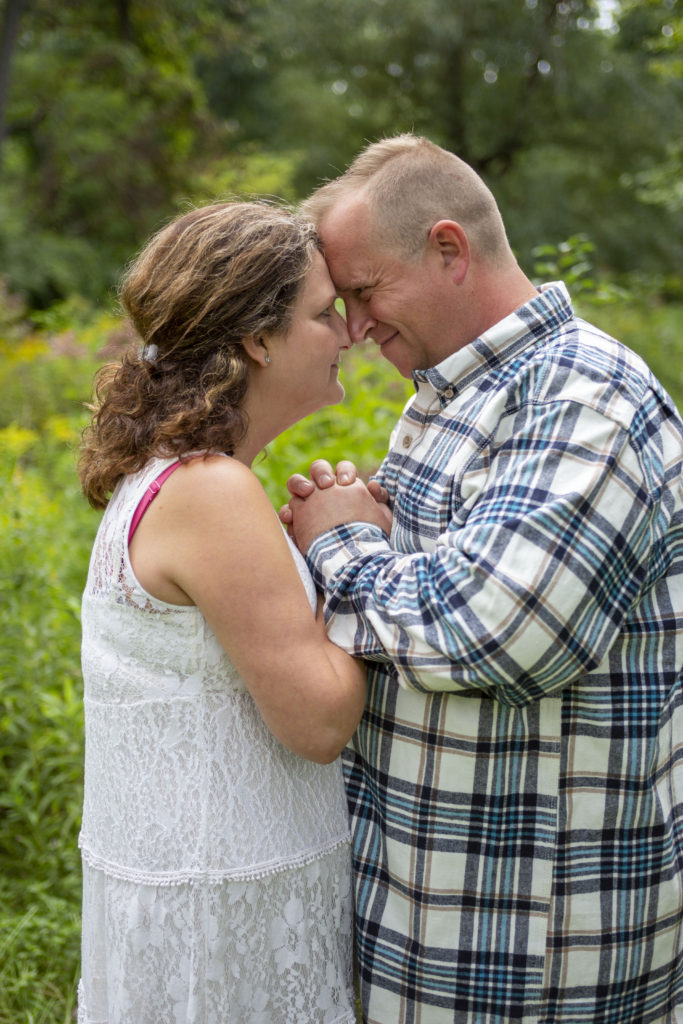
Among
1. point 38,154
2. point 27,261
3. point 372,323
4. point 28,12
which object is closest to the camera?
point 372,323

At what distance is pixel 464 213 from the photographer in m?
1.91

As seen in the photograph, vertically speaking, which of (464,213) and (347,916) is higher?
(464,213)

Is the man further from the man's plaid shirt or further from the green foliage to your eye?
the green foliage

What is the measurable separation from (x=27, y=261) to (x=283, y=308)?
16.3 meters

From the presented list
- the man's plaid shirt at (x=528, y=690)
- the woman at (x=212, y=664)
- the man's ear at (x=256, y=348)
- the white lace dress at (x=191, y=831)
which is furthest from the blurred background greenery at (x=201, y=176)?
the man's plaid shirt at (x=528, y=690)

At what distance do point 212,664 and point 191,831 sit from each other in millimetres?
341

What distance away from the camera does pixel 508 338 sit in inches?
72.6

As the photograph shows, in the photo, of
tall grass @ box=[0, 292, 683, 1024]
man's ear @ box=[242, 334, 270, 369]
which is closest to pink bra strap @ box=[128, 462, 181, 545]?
man's ear @ box=[242, 334, 270, 369]

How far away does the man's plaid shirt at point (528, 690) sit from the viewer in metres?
1.54

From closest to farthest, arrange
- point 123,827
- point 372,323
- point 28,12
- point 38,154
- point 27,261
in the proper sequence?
point 123,827 < point 372,323 < point 28,12 < point 27,261 < point 38,154

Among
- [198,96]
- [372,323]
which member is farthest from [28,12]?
[372,323]

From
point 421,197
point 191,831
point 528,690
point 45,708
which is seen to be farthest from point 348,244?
point 45,708

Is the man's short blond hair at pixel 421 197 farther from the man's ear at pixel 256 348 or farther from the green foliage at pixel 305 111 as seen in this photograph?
the green foliage at pixel 305 111

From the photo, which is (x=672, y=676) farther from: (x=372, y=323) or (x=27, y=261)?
(x=27, y=261)
